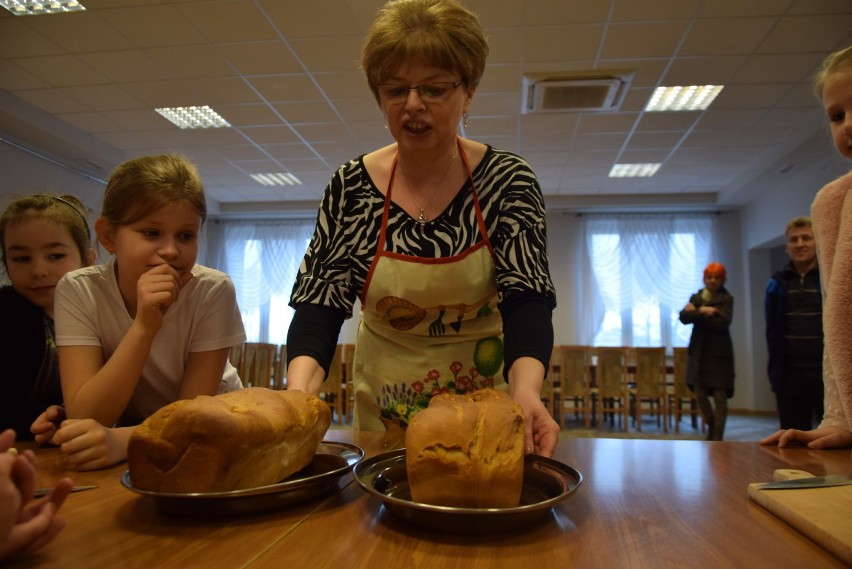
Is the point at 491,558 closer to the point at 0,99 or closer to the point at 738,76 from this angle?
the point at 738,76

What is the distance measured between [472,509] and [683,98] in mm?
6106

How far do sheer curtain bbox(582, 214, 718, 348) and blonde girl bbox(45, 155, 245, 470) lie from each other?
30.4 feet

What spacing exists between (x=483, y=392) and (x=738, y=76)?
5562 millimetres

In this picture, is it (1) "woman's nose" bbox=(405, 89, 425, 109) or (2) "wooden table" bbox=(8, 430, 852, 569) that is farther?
(1) "woman's nose" bbox=(405, 89, 425, 109)

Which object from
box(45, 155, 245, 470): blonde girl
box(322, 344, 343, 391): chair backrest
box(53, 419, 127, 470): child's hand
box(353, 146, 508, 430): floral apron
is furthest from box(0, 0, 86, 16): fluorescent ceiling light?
box(322, 344, 343, 391): chair backrest

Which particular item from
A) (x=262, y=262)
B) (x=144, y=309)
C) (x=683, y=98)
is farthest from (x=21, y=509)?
(x=262, y=262)

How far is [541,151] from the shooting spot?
7.15m

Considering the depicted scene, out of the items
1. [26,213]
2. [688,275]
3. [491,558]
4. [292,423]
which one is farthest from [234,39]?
[688,275]

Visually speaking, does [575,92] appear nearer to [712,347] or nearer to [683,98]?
[683,98]

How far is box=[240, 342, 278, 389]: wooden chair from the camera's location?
788cm

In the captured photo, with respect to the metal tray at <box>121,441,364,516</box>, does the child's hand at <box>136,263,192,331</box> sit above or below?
above

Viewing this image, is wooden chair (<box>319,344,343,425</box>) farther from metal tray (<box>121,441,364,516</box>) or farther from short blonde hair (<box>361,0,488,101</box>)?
metal tray (<box>121,441,364,516</box>)

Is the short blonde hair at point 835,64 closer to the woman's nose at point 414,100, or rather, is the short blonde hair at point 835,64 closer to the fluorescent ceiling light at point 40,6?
the woman's nose at point 414,100

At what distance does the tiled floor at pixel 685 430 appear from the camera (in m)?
6.58
